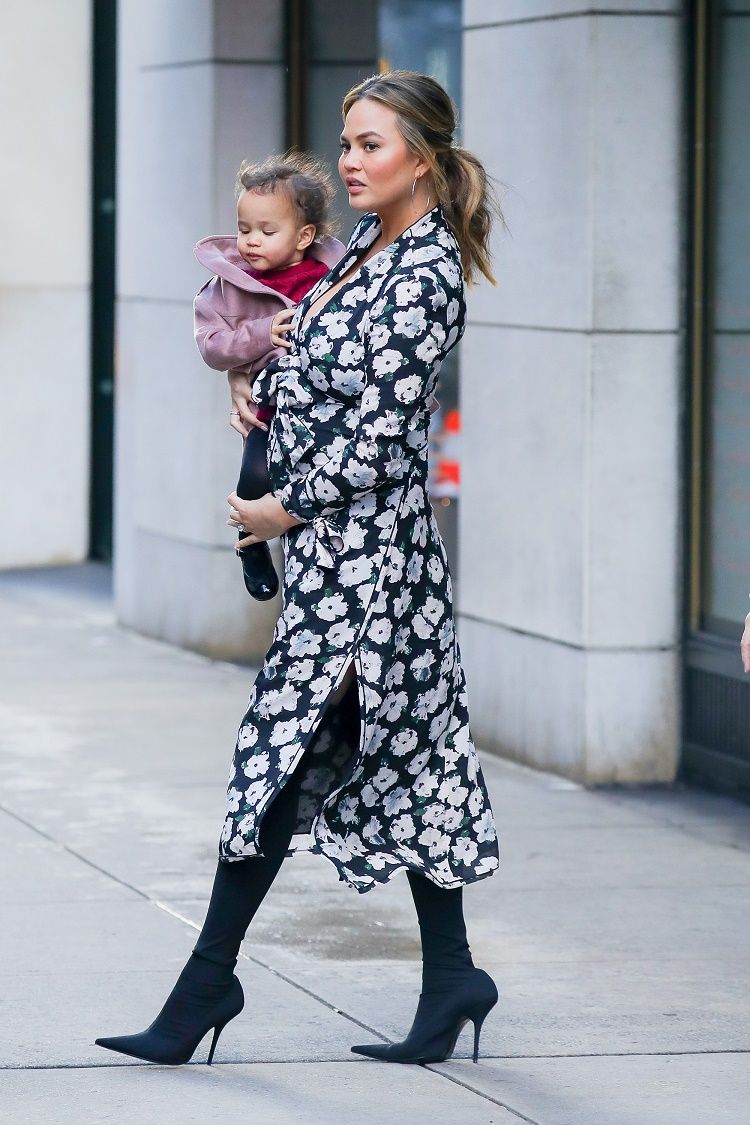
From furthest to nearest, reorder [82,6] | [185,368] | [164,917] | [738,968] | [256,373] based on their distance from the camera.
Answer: [82,6] < [185,368] < [164,917] < [738,968] < [256,373]

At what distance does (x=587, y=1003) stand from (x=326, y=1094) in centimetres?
90

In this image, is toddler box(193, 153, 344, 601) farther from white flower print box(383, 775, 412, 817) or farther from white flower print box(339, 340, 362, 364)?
white flower print box(383, 775, 412, 817)

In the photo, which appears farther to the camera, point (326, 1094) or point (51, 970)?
point (51, 970)

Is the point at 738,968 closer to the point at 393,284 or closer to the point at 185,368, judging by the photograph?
the point at 393,284

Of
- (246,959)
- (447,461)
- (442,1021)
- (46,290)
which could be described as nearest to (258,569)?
(442,1021)

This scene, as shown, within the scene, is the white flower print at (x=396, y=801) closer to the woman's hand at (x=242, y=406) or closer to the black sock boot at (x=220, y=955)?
the black sock boot at (x=220, y=955)

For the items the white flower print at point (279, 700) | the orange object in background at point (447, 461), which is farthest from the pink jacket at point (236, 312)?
the orange object in background at point (447, 461)

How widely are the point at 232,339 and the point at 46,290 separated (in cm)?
1025

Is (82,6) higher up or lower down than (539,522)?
higher up

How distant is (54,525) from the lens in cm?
1456

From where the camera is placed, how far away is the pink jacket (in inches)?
180

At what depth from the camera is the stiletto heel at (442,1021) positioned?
180 inches

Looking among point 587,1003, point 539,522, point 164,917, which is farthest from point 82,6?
point 587,1003

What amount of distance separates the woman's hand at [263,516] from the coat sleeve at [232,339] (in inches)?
11.1
